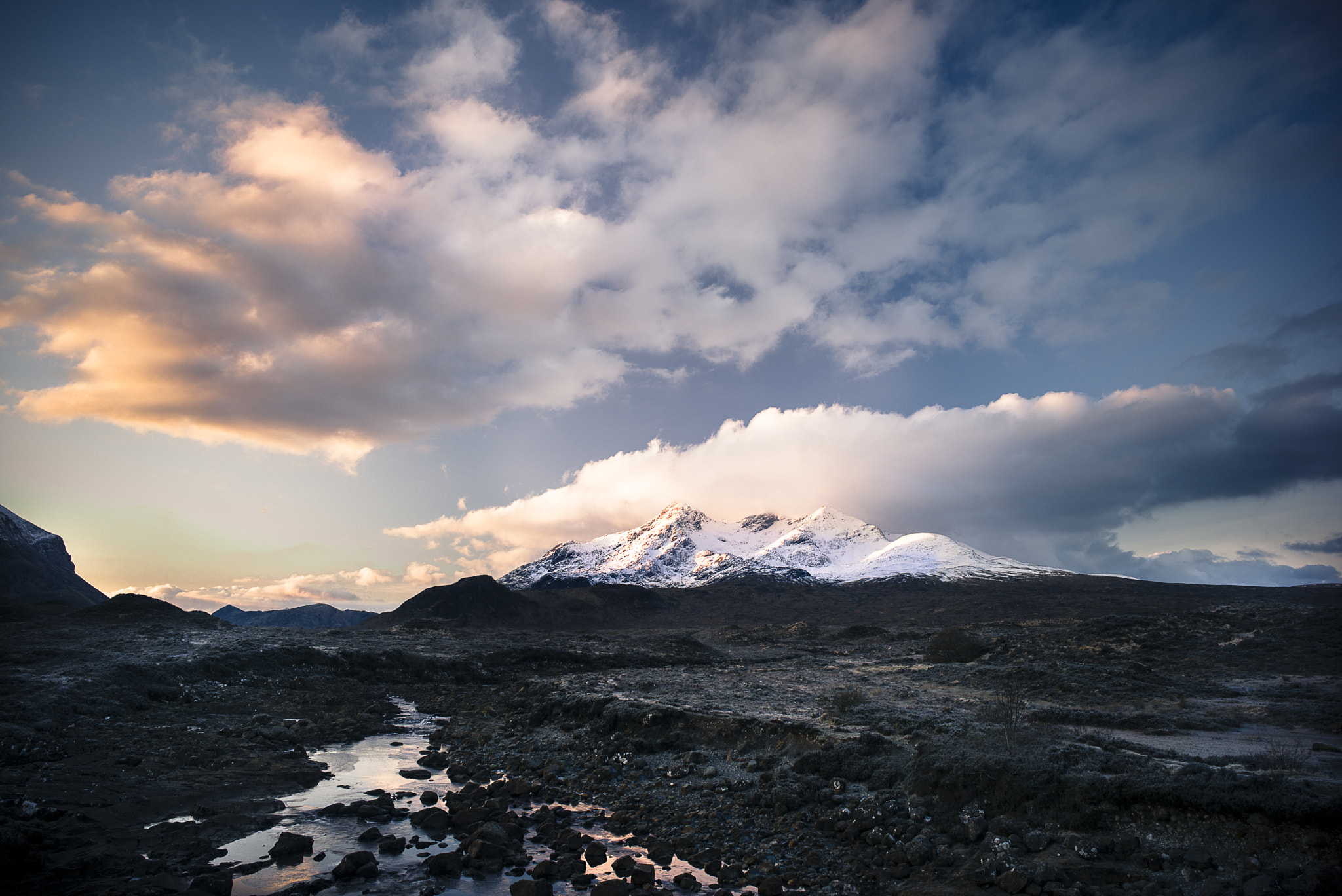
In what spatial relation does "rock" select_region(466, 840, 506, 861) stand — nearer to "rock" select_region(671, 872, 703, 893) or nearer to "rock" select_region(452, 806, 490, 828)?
"rock" select_region(452, 806, 490, 828)

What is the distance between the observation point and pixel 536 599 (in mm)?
123250

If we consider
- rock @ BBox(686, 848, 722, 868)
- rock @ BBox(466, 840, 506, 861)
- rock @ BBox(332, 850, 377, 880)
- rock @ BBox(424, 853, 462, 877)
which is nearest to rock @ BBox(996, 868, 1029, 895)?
rock @ BBox(686, 848, 722, 868)

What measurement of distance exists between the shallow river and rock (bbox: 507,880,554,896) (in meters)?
0.40

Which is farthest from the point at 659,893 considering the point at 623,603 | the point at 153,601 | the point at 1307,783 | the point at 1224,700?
the point at 623,603

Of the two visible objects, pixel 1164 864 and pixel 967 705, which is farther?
pixel 967 705

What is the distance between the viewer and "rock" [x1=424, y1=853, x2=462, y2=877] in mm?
10839

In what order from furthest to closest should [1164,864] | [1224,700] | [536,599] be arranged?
[536,599]
[1224,700]
[1164,864]

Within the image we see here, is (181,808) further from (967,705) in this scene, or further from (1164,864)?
(967,705)

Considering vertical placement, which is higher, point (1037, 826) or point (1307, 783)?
point (1307, 783)

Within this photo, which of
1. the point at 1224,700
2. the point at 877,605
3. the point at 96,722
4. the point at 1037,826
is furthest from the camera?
the point at 877,605

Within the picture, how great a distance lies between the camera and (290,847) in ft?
37.1

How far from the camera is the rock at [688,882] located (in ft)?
33.7

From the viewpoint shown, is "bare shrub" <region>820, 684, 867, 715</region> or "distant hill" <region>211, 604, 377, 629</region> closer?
"bare shrub" <region>820, 684, 867, 715</region>

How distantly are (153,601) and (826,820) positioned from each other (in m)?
69.9
